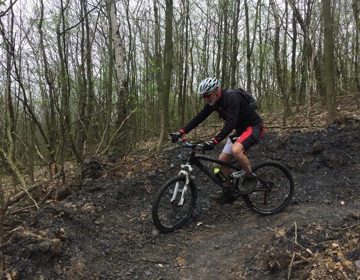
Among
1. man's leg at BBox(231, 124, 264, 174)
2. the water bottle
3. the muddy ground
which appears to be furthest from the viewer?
the water bottle

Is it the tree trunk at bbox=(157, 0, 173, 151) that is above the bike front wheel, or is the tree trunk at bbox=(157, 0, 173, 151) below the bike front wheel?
above

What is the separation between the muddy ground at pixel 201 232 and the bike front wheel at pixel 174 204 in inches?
6.9

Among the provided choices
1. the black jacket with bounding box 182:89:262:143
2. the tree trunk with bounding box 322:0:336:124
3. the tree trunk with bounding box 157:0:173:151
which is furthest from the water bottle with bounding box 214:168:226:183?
the tree trunk with bounding box 322:0:336:124

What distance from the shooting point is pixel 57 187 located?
5637 mm

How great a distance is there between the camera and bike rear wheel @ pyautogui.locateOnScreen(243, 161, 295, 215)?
507 cm

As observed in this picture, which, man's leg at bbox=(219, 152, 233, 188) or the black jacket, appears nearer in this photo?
the black jacket

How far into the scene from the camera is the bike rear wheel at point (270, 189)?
5.07 meters

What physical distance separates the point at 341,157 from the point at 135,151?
15.9 ft

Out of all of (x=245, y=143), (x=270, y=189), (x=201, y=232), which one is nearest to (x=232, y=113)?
(x=245, y=143)

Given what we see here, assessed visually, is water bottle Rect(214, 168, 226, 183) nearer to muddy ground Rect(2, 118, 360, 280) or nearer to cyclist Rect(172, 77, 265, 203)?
cyclist Rect(172, 77, 265, 203)

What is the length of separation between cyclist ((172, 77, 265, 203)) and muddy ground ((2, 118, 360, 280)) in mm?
886

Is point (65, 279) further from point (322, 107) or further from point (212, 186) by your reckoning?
point (322, 107)

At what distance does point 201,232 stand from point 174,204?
64 cm

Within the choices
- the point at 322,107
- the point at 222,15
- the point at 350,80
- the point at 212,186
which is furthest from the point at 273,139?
the point at 222,15
